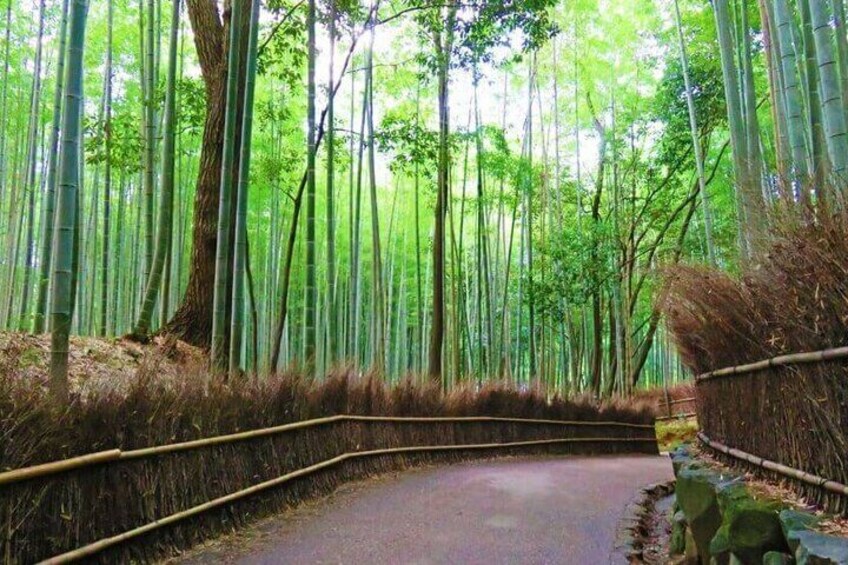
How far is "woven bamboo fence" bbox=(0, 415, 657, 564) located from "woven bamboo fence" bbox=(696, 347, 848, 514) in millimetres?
2664

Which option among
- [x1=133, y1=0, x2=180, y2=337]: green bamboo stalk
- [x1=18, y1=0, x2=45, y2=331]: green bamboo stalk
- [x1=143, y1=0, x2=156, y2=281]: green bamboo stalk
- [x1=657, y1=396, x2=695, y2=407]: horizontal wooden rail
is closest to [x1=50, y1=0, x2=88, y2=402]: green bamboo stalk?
[x1=133, y1=0, x2=180, y2=337]: green bamboo stalk

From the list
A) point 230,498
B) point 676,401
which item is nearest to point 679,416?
point 676,401

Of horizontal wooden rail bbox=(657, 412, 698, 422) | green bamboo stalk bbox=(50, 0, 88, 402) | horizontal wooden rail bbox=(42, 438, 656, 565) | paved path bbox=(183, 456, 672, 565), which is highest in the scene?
green bamboo stalk bbox=(50, 0, 88, 402)

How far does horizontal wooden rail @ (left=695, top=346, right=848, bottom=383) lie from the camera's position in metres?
2.06

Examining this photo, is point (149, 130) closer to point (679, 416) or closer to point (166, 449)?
point (166, 449)

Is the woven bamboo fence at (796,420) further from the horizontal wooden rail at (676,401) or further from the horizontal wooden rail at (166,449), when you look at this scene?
the horizontal wooden rail at (676,401)

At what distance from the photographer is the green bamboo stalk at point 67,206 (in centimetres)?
306

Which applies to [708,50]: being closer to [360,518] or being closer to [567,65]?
[567,65]

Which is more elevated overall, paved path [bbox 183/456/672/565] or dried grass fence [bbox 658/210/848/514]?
dried grass fence [bbox 658/210/848/514]

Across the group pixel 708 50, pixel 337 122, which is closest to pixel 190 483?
pixel 337 122

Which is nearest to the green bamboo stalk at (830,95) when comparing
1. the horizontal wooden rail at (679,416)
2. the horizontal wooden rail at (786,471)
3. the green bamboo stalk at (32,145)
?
the horizontal wooden rail at (786,471)

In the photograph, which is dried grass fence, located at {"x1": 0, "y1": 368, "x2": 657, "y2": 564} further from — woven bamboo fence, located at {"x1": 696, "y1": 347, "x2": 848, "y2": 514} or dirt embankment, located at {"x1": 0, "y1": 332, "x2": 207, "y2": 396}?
woven bamboo fence, located at {"x1": 696, "y1": 347, "x2": 848, "y2": 514}

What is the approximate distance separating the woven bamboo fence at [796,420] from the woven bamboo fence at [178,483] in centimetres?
266

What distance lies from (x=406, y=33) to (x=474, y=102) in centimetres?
227
